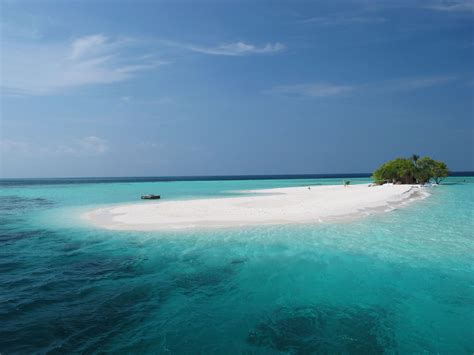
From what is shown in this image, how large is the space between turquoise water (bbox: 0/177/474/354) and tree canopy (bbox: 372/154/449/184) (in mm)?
57125

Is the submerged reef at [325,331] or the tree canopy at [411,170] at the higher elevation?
the tree canopy at [411,170]

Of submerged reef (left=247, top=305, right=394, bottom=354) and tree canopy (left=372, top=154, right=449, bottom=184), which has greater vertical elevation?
tree canopy (left=372, top=154, right=449, bottom=184)

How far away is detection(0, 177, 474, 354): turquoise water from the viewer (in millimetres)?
6791

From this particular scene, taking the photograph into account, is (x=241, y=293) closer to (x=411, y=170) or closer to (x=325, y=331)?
(x=325, y=331)

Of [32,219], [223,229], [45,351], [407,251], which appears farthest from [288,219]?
[32,219]

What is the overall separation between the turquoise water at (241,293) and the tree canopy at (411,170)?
187ft

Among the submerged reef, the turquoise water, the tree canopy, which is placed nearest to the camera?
the submerged reef

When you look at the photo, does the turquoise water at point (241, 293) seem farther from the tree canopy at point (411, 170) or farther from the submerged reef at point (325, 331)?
the tree canopy at point (411, 170)

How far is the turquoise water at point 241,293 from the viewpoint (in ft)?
22.3

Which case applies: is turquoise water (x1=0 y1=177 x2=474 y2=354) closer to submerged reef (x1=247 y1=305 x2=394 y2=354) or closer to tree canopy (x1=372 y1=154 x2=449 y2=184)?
submerged reef (x1=247 y1=305 x2=394 y2=354)

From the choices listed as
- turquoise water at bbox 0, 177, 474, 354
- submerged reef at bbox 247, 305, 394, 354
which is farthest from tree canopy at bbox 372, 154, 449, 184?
submerged reef at bbox 247, 305, 394, 354

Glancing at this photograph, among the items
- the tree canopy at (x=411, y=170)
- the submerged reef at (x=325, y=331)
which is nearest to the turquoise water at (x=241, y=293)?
the submerged reef at (x=325, y=331)

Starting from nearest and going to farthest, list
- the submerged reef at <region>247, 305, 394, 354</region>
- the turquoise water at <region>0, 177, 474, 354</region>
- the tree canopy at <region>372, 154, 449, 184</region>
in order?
the submerged reef at <region>247, 305, 394, 354</region>
the turquoise water at <region>0, 177, 474, 354</region>
the tree canopy at <region>372, 154, 449, 184</region>

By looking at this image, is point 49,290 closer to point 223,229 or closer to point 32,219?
point 223,229
